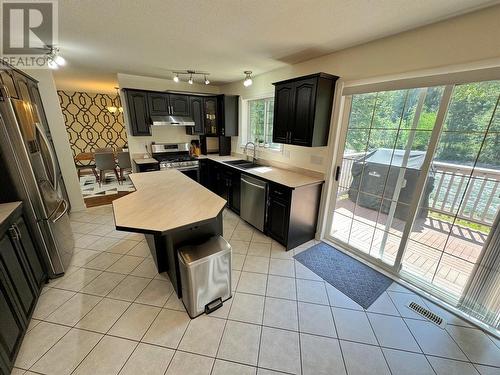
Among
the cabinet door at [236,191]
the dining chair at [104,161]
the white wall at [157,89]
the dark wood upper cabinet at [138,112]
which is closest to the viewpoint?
the cabinet door at [236,191]

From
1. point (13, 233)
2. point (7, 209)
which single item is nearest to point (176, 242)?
point (13, 233)

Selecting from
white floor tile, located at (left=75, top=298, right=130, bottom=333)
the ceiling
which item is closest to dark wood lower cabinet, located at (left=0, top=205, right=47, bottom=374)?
white floor tile, located at (left=75, top=298, right=130, bottom=333)

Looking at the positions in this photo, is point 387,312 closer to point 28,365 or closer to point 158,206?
point 158,206

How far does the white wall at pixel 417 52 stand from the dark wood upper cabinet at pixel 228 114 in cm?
161

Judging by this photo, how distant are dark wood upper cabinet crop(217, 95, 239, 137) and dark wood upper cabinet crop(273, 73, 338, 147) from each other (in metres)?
1.65

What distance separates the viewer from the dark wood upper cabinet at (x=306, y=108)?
7.68ft

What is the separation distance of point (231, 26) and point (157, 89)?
291 cm

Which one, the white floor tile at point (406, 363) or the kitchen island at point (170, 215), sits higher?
the kitchen island at point (170, 215)

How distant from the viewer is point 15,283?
152 cm

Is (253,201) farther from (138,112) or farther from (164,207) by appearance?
(138,112)

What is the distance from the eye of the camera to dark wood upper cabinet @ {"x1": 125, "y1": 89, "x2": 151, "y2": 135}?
3684mm

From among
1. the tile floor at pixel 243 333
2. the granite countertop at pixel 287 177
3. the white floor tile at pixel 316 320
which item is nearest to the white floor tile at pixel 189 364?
the tile floor at pixel 243 333

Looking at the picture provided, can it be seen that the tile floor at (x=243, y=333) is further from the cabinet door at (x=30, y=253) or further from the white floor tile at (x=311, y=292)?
the cabinet door at (x=30, y=253)

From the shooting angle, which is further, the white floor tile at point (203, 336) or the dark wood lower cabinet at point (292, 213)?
the dark wood lower cabinet at point (292, 213)
